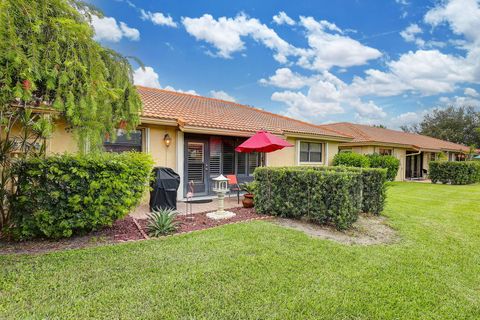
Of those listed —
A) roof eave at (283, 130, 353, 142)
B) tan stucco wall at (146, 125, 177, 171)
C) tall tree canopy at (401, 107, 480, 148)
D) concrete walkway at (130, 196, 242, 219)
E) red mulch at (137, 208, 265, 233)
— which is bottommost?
concrete walkway at (130, 196, 242, 219)

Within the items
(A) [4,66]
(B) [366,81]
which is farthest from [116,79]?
(B) [366,81]

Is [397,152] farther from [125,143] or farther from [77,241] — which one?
[77,241]

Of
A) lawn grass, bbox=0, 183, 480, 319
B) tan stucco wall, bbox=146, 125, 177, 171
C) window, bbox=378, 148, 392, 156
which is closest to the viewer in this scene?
lawn grass, bbox=0, 183, 480, 319

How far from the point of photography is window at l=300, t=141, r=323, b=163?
14831 millimetres

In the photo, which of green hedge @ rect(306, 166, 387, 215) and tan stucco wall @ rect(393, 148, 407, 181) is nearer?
green hedge @ rect(306, 166, 387, 215)

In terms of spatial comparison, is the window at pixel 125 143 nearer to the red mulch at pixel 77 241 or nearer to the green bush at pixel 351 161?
the red mulch at pixel 77 241

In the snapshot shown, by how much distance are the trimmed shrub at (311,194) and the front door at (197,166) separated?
3.68 metres

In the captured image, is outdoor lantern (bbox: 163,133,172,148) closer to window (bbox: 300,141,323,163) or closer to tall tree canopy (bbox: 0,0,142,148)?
tall tree canopy (bbox: 0,0,142,148)

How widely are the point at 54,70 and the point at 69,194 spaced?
2.51m

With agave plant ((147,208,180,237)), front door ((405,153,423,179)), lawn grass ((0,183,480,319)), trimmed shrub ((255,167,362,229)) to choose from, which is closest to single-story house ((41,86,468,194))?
agave plant ((147,208,180,237))

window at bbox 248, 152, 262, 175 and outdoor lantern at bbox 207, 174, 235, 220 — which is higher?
window at bbox 248, 152, 262, 175

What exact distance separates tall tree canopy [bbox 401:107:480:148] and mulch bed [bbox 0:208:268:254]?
5263cm

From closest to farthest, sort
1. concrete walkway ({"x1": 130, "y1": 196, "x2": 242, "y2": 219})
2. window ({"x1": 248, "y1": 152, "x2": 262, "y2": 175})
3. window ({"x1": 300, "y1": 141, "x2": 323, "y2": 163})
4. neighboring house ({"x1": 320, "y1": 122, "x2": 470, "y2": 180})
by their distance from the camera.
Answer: concrete walkway ({"x1": 130, "y1": 196, "x2": 242, "y2": 219}) → window ({"x1": 248, "y1": 152, "x2": 262, "y2": 175}) → window ({"x1": 300, "y1": 141, "x2": 323, "y2": 163}) → neighboring house ({"x1": 320, "y1": 122, "x2": 470, "y2": 180})

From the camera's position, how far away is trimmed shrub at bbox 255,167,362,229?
233 inches
